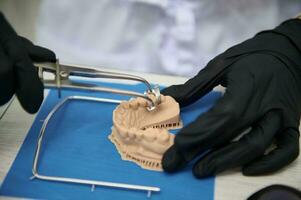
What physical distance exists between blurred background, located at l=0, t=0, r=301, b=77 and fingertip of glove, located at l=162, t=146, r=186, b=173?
0.21 m

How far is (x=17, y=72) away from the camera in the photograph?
2.13 feet

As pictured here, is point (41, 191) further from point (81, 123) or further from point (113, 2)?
point (113, 2)

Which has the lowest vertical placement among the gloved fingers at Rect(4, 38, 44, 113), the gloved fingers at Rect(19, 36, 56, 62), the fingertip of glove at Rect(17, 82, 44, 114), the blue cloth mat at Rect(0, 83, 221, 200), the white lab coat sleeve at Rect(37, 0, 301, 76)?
the blue cloth mat at Rect(0, 83, 221, 200)

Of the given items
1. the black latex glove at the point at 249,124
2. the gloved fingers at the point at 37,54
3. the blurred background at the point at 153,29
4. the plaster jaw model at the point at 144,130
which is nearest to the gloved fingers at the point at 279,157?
the black latex glove at the point at 249,124

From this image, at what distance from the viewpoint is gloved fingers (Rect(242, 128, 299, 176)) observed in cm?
69

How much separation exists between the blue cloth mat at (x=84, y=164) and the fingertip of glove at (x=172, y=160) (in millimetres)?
13

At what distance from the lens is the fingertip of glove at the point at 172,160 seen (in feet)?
2.26

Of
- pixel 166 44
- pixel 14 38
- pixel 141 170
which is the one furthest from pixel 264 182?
pixel 14 38

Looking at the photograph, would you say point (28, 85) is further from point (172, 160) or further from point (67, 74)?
point (172, 160)

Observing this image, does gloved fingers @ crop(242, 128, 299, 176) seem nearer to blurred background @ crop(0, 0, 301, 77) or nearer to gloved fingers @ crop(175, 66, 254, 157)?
gloved fingers @ crop(175, 66, 254, 157)

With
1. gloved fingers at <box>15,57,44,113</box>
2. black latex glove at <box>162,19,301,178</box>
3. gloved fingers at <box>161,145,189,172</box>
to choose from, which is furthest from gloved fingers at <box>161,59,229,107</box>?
gloved fingers at <box>15,57,44,113</box>

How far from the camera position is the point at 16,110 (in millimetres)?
813

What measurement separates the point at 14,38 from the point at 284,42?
1.39 ft

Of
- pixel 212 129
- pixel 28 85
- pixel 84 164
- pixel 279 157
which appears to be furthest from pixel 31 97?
pixel 279 157
